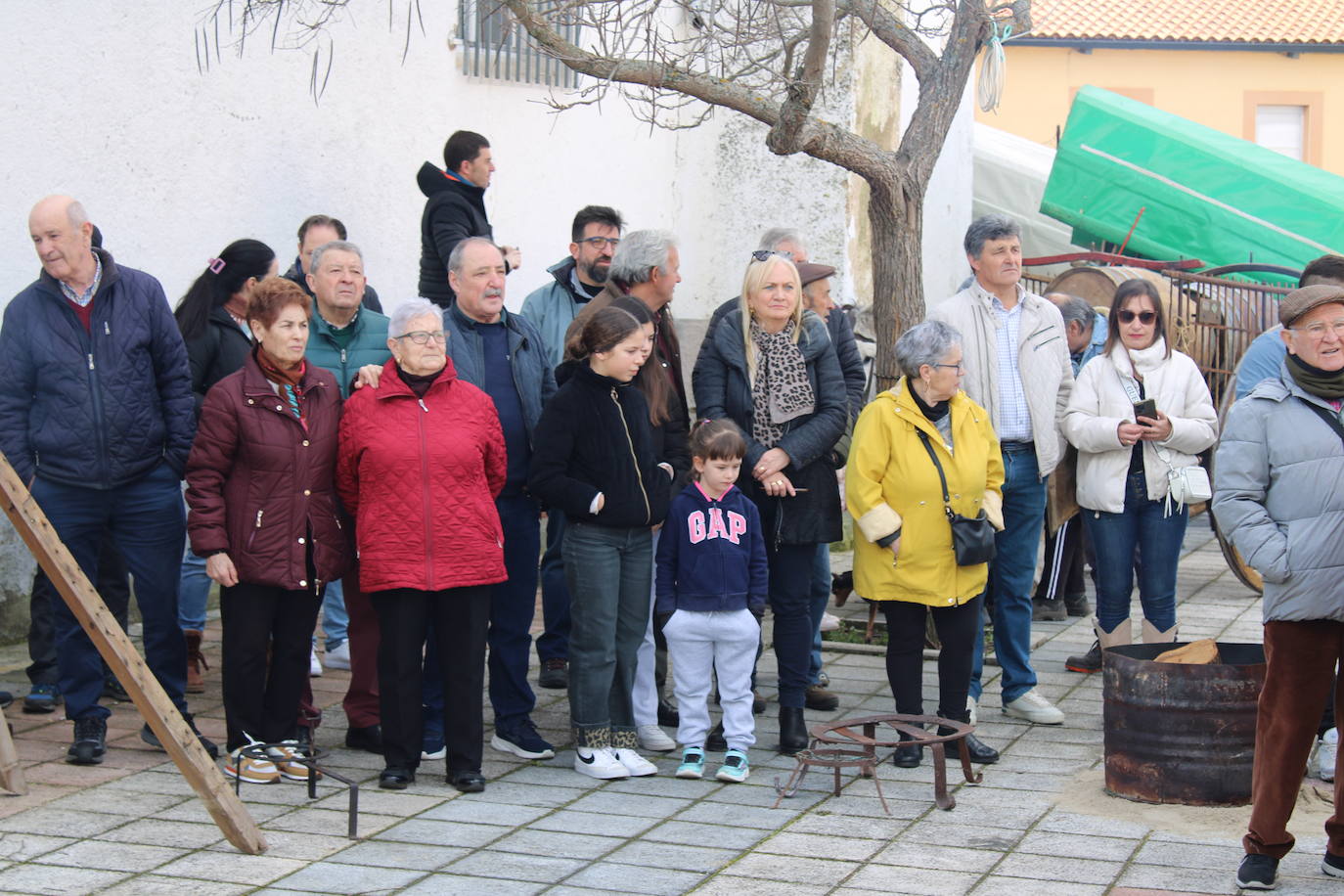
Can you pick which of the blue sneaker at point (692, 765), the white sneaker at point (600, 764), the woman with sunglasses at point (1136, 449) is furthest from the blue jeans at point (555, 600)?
the woman with sunglasses at point (1136, 449)

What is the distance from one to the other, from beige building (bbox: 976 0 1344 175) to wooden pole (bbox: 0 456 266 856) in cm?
3297

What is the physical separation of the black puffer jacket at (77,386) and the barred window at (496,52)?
436 cm

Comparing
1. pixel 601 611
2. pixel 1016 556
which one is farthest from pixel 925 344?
pixel 601 611

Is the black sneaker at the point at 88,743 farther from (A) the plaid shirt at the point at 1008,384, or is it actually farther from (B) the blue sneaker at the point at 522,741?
(A) the plaid shirt at the point at 1008,384

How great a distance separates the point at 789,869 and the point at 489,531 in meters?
1.63

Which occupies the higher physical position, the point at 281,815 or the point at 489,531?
the point at 489,531

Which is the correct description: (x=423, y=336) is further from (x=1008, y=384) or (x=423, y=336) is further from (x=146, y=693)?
(x=1008, y=384)

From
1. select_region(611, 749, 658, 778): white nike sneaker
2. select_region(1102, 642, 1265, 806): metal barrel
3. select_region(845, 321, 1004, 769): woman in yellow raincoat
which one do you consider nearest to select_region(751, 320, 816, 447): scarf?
select_region(845, 321, 1004, 769): woman in yellow raincoat

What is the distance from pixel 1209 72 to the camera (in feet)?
119

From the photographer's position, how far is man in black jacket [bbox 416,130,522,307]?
26.0 ft

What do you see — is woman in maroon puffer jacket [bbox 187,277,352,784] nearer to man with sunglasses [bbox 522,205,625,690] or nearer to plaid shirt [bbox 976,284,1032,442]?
man with sunglasses [bbox 522,205,625,690]

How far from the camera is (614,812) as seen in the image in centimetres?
560

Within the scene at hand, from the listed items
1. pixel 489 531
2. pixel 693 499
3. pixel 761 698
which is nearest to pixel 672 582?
pixel 693 499

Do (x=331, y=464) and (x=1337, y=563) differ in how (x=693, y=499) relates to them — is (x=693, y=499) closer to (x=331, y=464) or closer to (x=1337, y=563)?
(x=331, y=464)
